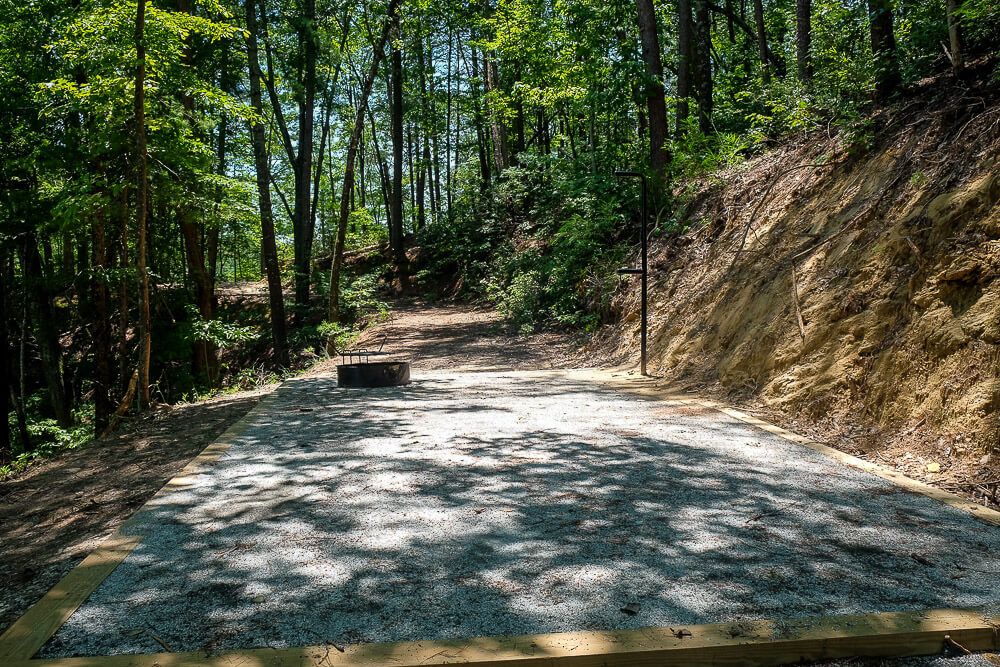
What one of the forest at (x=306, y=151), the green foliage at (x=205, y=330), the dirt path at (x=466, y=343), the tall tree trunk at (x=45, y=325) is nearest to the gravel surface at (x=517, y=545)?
the forest at (x=306, y=151)

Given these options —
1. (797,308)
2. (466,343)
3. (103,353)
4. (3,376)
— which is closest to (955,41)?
(797,308)

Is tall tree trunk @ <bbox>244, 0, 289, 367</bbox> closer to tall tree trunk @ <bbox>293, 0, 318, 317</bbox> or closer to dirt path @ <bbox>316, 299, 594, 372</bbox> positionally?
dirt path @ <bbox>316, 299, 594, 372</bbox>

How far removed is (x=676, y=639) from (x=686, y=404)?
4.77 metres

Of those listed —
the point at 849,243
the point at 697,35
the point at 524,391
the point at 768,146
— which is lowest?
the point at 524,391

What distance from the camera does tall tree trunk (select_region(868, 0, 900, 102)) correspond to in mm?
7816

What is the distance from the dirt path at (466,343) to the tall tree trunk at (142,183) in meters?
4.21

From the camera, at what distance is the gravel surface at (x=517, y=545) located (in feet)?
8.16

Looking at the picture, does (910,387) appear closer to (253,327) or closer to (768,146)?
(768,146)

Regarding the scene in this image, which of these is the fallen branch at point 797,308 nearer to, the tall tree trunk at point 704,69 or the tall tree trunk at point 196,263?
→ the tall tree trunk at point 196,263

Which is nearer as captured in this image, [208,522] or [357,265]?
[208,522]

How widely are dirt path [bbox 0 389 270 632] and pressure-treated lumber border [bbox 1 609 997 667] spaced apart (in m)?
1.21

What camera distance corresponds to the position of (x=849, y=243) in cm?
641

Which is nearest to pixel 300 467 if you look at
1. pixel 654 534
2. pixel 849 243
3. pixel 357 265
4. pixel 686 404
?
pixel 654 534

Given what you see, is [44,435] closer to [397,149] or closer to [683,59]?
[397,149]
